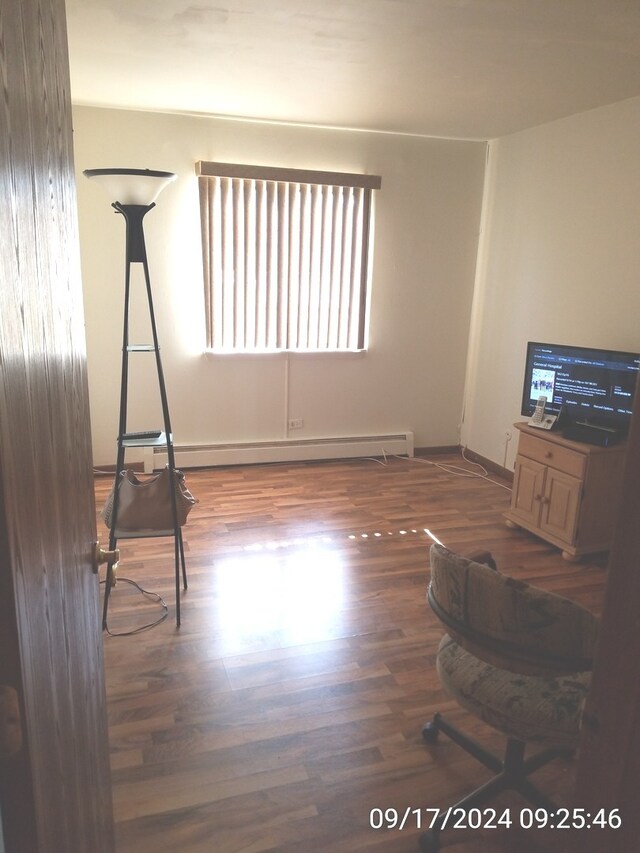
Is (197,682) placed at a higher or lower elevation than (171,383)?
lower

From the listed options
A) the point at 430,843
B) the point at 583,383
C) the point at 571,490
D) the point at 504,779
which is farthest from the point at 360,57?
the point at 430,843

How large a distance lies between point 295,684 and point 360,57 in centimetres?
290

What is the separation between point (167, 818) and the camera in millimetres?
1715

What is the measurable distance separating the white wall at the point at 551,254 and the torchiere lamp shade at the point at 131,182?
2704mm

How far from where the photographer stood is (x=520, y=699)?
5.20 feet

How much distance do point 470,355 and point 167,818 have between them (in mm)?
4309

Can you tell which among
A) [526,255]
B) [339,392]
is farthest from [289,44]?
[339,392]

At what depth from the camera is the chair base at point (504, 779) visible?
1.64 m

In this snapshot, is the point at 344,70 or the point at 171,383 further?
the point at 171,383

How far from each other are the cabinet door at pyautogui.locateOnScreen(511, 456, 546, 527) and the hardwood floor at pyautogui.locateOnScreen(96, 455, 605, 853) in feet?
0.48

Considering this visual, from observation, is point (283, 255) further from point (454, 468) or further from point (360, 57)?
point (454, 468)

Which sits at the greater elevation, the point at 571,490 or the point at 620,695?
the point at 620,695

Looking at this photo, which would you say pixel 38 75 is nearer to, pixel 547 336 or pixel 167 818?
pixel 167 818

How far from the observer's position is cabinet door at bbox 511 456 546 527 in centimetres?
362
